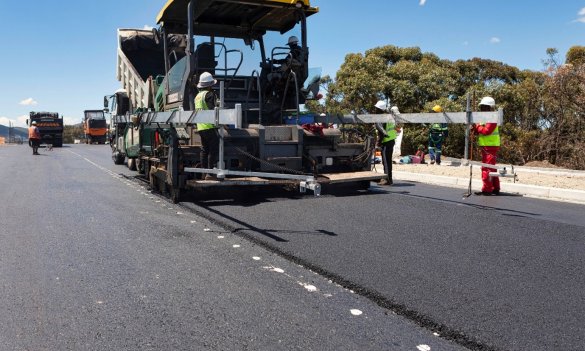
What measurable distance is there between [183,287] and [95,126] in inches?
1561

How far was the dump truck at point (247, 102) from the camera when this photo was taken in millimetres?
7531

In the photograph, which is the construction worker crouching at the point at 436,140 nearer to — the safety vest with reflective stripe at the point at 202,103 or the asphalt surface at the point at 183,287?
the asphalt surface at the point at 183,287

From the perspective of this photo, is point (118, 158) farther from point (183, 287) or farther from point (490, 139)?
point (183, 287)

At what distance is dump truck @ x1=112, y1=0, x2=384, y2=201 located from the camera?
7.53m

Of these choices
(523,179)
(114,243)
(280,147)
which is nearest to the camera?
(114,243)

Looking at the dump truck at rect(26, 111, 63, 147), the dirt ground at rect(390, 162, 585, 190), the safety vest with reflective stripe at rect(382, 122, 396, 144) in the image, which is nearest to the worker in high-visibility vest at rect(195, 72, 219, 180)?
the safety vest with reflective stripe at rect(382, 122, 396, 144)

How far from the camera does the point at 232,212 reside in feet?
22.3

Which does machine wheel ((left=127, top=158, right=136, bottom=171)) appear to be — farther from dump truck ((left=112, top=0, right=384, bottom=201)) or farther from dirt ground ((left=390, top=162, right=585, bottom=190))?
dirt ground ((left=390, top=162, right=585, bottom=190))

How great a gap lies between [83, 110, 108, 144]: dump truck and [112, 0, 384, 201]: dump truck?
33.4m

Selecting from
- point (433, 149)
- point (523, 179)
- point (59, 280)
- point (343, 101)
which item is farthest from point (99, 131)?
point (59, 280)

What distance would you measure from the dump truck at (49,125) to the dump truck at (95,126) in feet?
16.2

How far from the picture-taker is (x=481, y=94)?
18891mm

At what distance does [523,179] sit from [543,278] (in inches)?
294

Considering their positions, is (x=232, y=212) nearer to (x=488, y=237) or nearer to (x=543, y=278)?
(x=488, y=237)
